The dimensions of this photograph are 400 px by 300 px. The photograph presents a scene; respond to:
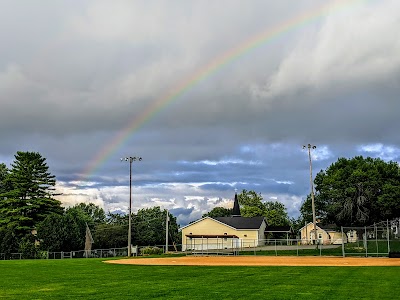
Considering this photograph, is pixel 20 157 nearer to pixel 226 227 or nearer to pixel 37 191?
pixel 37 191

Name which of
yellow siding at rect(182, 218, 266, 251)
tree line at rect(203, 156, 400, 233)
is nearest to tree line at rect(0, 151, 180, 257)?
yellow siding at rect(182, 218, 266, 251)

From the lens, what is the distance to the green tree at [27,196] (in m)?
72.8

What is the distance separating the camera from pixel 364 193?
63531mm

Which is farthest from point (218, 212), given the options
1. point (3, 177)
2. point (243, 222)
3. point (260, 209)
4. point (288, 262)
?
point (288, 262)

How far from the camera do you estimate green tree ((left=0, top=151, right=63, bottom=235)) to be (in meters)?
72.8

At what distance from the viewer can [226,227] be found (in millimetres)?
80875

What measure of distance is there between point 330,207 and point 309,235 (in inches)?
1351

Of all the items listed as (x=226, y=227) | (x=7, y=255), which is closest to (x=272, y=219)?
(x=226, y=227)

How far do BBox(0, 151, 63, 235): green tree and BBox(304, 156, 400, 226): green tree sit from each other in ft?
149

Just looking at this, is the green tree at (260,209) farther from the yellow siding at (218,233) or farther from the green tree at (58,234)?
the green tree at (58,234)

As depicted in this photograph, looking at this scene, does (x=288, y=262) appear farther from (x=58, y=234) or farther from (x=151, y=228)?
(x=151, y=228)

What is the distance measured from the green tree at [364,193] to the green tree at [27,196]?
45365mm

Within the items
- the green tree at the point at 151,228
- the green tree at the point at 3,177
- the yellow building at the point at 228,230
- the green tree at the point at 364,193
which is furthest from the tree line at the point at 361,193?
the green tree at the point at 3,177

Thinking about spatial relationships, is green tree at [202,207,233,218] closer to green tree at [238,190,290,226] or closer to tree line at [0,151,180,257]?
green tree at [238,190,290,226]
